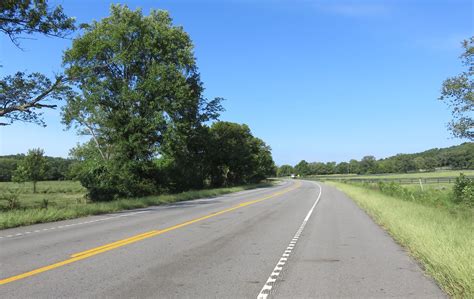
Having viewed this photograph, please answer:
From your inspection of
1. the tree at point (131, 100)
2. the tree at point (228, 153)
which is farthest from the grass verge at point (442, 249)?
the tree at point (228, 153)

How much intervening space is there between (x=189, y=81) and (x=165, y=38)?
266 inches

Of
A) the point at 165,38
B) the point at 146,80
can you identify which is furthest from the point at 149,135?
the point at 165,38

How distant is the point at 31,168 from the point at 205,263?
69.0 metres

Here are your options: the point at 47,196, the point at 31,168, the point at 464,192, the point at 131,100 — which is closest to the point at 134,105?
the point at 131,100

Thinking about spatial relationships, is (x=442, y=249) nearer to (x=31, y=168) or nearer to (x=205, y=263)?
(x=205, y=263)

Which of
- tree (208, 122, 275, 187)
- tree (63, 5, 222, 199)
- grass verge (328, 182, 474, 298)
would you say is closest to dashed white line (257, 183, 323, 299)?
grass verge (328, 182, 474, 298)

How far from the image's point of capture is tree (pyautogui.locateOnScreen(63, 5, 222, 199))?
37.5m

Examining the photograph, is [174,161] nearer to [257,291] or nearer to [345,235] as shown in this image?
[345,235]

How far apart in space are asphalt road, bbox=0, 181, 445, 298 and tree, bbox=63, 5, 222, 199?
74.4 feet

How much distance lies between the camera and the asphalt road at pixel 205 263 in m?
6.59

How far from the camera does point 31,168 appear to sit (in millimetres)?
70062

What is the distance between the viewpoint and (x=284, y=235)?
13133 millimetres

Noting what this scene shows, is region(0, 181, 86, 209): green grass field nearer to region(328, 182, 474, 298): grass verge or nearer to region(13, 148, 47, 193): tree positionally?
region(13, 148, 47, 193): tree

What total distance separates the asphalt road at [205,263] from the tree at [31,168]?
60.3 m
